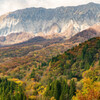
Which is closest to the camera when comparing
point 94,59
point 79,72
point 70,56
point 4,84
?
point 4,84

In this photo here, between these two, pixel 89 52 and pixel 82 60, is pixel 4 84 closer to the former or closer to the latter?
pixel 82 60

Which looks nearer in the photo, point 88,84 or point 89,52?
point 88,84

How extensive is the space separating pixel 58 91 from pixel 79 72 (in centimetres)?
4118

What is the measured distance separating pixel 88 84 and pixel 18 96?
48.2 metres

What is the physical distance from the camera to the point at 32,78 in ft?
416

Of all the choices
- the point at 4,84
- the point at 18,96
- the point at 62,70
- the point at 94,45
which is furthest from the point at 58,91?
the point at 94,45

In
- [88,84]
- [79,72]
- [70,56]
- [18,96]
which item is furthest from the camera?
[70,56]

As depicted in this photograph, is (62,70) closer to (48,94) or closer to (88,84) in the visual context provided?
(48,94)

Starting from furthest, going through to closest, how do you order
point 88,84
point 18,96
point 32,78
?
point 32,78, point 18,96, point 88,84

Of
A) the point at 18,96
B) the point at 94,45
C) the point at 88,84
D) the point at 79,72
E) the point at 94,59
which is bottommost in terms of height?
the point at 18,96

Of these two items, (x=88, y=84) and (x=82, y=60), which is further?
(x=82, y=60)

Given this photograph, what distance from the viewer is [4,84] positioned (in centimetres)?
9606

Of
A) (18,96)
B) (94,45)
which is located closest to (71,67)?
(94,45)

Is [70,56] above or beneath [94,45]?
beneath
